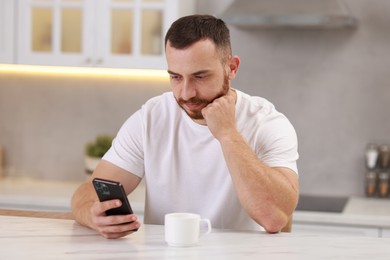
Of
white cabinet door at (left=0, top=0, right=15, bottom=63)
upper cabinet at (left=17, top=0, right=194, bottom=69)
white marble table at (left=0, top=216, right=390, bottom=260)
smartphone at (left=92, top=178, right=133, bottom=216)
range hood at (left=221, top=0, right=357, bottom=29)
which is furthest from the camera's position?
white cabinet door at (left=0, top=0, right=15, bottom=63)

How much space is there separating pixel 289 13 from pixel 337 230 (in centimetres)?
108

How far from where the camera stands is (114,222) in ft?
6.56

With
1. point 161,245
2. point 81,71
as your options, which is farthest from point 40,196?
point 161,245

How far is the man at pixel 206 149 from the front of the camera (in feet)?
7.31

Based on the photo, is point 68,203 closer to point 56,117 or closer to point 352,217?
point 56,117

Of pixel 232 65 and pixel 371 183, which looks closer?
pixel 232 65

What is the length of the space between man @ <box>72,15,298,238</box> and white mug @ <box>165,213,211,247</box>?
11.5 inches

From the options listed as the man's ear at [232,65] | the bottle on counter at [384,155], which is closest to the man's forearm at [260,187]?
the man's ear at [232,65]

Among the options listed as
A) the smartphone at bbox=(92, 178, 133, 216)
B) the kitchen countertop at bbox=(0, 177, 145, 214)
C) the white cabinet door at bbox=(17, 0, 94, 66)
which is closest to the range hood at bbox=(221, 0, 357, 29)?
the white cabinet door at bbox=(17, 0, 94, 66)

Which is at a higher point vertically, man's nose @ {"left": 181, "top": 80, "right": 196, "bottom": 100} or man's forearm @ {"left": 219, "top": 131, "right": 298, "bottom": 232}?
man's nose @ {"left": 181, "top": 80, "right": 196, "bottom": 100}

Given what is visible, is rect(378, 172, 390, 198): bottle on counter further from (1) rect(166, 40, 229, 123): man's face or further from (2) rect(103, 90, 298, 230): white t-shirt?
(1) rect(166, 40, 229, 123): man's face

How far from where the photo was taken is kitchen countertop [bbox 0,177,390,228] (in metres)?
3.47

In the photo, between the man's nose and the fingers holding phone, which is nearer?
the fingers holding phone

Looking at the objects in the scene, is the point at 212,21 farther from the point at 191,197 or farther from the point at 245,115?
the point at 191,197
